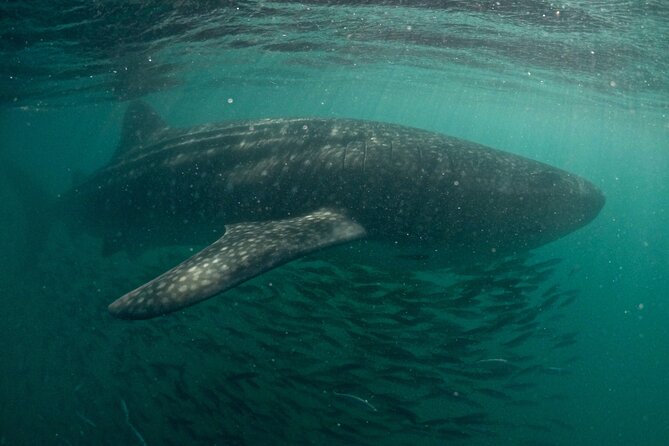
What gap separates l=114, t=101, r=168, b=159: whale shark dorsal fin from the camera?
11195 millimetres

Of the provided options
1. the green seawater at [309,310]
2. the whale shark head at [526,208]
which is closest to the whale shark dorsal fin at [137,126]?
the green seawater at [309,310]

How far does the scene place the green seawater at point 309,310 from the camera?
7875 mm

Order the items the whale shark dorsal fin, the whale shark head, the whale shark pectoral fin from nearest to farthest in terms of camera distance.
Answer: the whale shark pectoral fin, the whale shark head, the whale shark dorsal fin

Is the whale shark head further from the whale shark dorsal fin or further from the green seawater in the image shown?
the whale shark dorsal fin

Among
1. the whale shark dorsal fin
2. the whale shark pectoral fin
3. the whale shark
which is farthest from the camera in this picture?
the whale shark dorsal fin

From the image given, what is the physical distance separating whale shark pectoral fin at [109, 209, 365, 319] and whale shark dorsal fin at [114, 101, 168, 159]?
6559mm

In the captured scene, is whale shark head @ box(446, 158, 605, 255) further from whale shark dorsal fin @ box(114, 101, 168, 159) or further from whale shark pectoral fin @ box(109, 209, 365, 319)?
whale shark dorsal fin @ box(114, 101, 168, 159)

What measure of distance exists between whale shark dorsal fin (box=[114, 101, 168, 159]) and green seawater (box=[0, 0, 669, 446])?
293cm

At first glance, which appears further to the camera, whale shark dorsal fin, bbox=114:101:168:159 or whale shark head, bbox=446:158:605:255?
whale shark dorsal fin, bbox=114:101:168:159

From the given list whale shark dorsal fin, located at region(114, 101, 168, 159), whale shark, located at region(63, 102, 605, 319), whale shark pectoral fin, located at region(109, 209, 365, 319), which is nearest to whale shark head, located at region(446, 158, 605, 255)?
whale shark, located at region(63, 102, 605, 319)

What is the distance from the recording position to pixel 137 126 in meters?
11.3

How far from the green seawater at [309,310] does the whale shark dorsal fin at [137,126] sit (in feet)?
9.60

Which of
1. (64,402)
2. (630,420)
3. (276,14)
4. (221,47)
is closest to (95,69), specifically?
(221,47)

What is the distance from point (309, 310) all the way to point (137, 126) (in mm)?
6969
